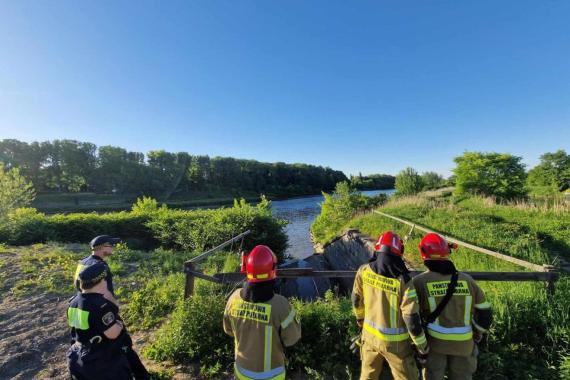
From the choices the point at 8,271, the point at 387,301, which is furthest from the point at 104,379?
the point at 8,271

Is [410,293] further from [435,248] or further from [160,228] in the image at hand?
[160,228]

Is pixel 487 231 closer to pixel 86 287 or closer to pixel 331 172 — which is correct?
pixel 86 287

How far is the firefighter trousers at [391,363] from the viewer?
104 inches

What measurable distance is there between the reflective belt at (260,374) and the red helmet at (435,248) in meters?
1.78

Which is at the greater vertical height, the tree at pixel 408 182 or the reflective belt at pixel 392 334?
the tree at pixel 408 182

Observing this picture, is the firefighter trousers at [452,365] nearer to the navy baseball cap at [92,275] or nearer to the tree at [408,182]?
the navy baseball cap at [92,275]

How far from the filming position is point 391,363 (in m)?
2.71

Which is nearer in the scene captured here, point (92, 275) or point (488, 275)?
point (92, 275)

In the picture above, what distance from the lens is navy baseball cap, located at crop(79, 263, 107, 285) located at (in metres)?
2.50

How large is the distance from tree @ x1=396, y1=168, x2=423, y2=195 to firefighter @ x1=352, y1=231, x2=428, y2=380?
1133 inches

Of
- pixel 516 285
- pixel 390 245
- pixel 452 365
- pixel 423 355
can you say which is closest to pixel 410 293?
pixel 390 245

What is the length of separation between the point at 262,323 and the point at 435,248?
6.05 feet

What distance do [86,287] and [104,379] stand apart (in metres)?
0.94

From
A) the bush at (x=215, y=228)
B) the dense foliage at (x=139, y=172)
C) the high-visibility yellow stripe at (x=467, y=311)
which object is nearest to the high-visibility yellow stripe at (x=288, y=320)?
the high-visibility yellow stripe at (x=467, y=311)
